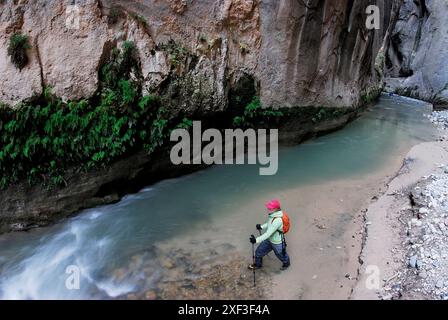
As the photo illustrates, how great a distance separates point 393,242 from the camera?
662 centimetres

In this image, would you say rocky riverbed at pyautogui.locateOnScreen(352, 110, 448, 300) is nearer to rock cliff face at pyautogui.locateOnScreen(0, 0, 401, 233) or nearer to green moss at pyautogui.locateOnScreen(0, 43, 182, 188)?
rock cliff face at pyautogui.locateOnScreen(0, 0, 401, 233)

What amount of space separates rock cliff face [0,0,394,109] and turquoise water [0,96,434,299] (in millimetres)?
2158

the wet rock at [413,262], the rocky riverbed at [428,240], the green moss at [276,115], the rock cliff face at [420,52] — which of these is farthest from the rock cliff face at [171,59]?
the rock cliff face at [420,52]

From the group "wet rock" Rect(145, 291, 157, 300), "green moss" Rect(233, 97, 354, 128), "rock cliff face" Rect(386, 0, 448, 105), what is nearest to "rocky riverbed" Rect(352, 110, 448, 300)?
"wet rock" Rect(145, 291, 157, 300)

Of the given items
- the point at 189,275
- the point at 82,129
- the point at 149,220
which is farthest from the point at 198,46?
the point at 189,275

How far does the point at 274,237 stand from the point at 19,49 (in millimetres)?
6361

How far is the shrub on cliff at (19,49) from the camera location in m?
7.25

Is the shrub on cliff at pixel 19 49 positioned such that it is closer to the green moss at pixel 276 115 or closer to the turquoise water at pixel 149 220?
the turquoise water at pixel 149 220

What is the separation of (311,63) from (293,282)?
9006mm

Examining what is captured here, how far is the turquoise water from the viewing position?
6.43 meters

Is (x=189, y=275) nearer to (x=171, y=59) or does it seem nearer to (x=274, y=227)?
(x=274, y=227)

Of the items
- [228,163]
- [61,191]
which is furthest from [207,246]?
[228,163]

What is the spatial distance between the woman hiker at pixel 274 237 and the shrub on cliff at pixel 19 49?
5831 millimetres

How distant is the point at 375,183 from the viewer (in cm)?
993
